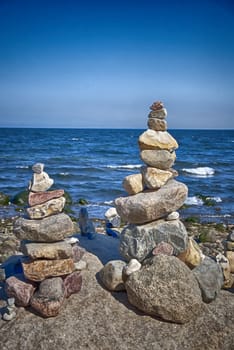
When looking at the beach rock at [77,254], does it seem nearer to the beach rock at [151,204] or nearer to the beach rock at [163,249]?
the beach rock at [151,204]

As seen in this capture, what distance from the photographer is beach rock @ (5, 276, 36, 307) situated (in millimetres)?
6582

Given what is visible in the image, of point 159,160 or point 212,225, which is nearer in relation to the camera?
point 159,160

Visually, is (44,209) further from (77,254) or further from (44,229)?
(77,254)

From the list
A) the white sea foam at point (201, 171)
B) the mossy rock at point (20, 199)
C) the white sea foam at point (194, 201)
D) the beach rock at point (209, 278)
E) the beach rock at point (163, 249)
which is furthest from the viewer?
the white sea foam at point (201, 171)

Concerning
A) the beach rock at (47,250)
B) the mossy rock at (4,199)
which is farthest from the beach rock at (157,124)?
the mossy rock at (4,199)

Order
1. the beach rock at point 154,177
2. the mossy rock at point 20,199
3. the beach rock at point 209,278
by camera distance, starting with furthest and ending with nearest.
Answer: the mossy rock at point 20,199, the beach rock at point 154,177, the beach rock at point 209,278

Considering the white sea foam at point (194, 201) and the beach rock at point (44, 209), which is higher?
A: the beach rock at point (44, 209)

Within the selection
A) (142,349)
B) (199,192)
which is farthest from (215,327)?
(199,192)

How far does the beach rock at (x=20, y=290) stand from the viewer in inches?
259

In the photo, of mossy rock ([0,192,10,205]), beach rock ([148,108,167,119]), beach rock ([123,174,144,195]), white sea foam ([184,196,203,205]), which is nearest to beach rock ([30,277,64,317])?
beach rock ([123,174,144,195])

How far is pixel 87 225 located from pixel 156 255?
324 cm

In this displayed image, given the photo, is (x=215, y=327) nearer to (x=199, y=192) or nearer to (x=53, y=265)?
(x=53, y=265)

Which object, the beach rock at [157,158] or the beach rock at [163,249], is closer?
the beach rock at [163,249]

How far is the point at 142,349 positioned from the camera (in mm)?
5711
